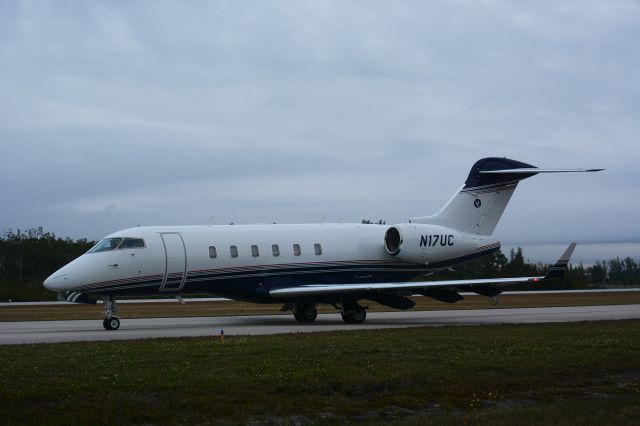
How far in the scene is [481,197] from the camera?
35.3 m

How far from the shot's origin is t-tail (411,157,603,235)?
35000 millimetres

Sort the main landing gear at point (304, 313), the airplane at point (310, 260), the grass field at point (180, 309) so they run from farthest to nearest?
the grass field at point (180, 309) < the main landing gear at point (304, 313) < the airplane at point (310, 260)

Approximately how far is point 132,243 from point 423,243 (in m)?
11.1

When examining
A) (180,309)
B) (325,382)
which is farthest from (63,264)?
(325,382)

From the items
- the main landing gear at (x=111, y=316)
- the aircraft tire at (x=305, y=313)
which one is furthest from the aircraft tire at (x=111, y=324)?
the aircraft tire at (x=305, y=313)

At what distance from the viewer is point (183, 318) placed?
114 feet

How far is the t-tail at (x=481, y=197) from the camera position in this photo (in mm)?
35000

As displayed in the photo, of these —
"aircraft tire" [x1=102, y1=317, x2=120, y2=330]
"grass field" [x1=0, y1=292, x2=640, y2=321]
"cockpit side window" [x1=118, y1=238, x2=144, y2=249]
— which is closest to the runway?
"aircraft tire" [x1=102, y1=317, x2=120, y2=330]

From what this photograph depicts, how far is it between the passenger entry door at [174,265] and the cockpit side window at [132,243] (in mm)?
779

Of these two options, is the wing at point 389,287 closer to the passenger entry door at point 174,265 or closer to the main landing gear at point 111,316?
the passenger entry door at point 174,265

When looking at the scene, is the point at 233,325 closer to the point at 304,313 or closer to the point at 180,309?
the point at 304,313

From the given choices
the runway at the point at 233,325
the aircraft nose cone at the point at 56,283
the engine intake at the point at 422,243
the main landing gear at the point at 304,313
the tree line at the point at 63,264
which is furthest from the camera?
the tree line at the point at 63,264

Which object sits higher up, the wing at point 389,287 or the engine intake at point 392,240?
the engine intake at point 392,240

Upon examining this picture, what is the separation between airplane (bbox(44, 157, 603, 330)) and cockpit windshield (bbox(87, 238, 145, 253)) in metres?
0.03
